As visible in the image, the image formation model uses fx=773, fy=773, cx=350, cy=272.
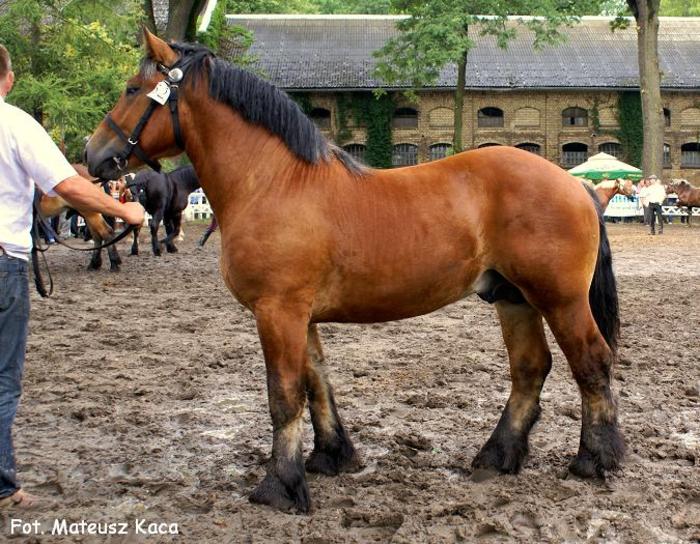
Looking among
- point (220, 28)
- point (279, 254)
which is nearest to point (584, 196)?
point (279, 254)

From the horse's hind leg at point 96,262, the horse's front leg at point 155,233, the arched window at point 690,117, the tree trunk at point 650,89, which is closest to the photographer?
the horse's hind leg at point 96,262

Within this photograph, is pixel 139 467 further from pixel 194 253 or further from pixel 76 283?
pixel 194 253

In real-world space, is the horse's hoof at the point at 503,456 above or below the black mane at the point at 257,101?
below

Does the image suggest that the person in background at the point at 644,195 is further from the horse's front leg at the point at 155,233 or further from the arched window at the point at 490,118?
the horse's front leg at the point at 155,233

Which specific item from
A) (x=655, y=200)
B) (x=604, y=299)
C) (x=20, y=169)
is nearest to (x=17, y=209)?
(x=20, y=169)

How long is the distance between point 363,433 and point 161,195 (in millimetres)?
12865

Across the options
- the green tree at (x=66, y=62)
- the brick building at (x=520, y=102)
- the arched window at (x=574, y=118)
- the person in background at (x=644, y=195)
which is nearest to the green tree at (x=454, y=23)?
the brick building at (x=520, y=102)

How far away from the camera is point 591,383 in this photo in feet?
14.2

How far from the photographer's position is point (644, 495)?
3.97 metres

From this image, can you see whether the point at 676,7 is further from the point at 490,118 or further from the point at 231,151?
the point at 231,151

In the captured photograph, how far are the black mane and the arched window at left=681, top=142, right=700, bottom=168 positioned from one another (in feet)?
134

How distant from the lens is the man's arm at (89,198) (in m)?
3.71

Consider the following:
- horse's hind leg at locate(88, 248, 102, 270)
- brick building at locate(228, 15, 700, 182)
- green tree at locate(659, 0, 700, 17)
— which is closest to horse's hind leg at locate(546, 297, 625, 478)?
horse's hind leg at locate(88, 248, 102, 270)

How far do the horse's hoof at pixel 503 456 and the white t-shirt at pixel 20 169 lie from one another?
8.92 feet
